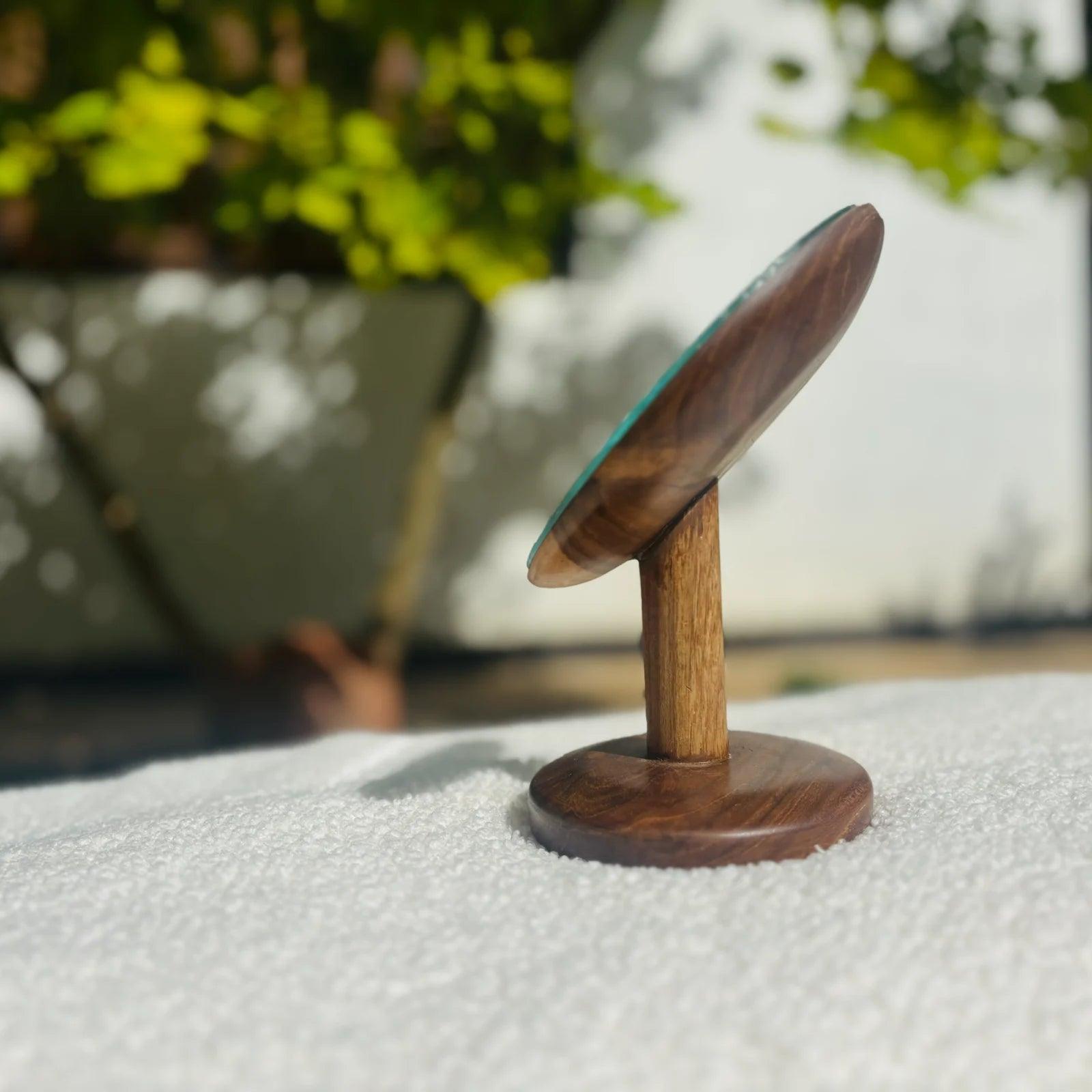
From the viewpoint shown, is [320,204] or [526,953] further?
[320,204]

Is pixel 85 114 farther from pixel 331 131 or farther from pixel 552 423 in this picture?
pixel 552 423

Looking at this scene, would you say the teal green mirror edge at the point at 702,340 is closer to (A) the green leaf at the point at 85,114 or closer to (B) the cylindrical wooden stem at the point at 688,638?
(B) the cylindrical wooden stem at the point at 688,638

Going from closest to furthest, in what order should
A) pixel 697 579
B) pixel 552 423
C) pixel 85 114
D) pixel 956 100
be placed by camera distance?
pixel 697 579
pixel 85 114
pixel 956 100
pixel 552 423

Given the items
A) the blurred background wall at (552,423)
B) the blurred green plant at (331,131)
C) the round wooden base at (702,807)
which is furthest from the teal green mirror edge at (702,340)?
the blurred background wall at (552,423)

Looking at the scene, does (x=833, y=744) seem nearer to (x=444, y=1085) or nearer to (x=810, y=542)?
(x=444, y=1085)

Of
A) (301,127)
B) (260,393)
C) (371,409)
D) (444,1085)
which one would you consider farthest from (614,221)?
(444,1085)

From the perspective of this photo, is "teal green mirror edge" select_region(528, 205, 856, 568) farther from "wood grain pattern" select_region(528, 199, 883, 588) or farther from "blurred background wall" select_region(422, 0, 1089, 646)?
"blurred background wall" select_region(422, 0, 1089, 646)

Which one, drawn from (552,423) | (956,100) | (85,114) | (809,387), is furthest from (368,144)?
(809,387)
